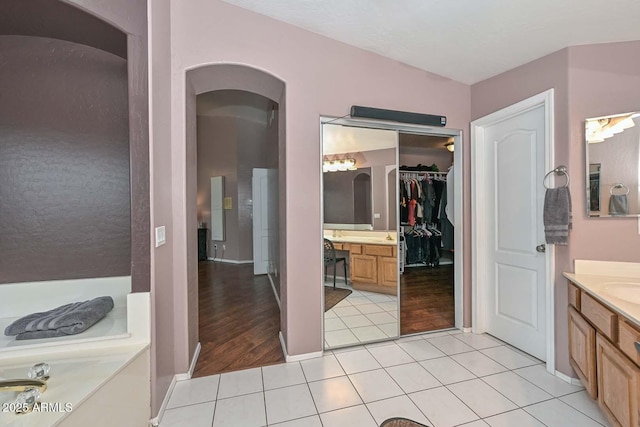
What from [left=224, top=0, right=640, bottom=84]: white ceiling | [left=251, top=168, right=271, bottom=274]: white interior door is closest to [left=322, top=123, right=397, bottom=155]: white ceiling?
[left=224, top=0, right=640, bottom=84]: white ceiling

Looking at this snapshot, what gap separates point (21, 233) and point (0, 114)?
815 mm

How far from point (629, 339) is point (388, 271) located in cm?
176

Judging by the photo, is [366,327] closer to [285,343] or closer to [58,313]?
[285,343]

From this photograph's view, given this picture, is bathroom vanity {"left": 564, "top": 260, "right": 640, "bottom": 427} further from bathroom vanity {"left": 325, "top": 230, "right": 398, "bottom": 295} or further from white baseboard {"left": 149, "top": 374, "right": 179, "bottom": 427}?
white baseboard {"left": 149, "top": 374, "right": 179, "bottom": 427}

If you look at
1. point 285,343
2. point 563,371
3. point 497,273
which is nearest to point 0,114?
point 285,343

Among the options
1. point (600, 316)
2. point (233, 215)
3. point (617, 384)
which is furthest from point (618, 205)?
point (233, 215)

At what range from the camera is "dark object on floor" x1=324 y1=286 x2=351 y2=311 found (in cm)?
268

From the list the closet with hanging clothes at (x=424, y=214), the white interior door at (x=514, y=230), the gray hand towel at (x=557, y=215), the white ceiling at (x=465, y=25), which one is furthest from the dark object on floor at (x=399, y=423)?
the closet with hanging clothes at (x=424, y=214)

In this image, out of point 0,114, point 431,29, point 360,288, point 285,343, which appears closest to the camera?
point 0,114

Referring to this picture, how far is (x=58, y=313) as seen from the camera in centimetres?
171

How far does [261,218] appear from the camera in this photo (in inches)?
226

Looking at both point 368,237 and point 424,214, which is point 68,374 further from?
point 424,214

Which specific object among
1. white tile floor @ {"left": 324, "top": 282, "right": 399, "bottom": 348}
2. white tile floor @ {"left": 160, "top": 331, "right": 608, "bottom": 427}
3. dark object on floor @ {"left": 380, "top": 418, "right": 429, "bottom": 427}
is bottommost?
white tile floor @ {"left": 160, "top": 331, "right": 608, "bottom": 427}

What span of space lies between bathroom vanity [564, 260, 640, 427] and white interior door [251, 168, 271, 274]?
463 cm
